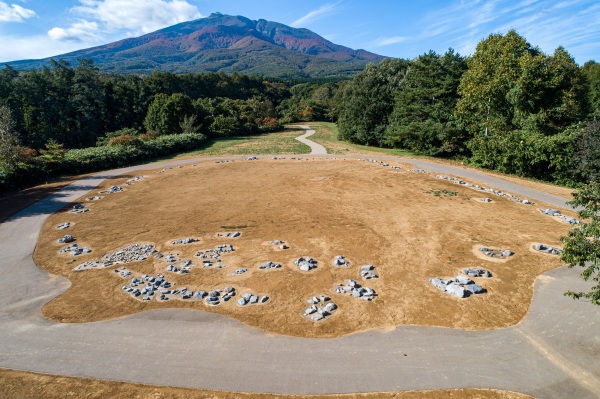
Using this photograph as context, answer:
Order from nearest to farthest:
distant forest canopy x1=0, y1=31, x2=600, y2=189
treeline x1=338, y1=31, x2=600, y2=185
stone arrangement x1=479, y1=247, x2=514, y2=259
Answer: stone arrangement x1=479, y1=247, x2=514, y2=259 < treeline x1=338, y1=31, x2=600, y2=185 < distant forest canopy x1=0, y1=31, x2=600, y2=189

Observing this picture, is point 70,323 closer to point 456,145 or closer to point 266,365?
point 266,365

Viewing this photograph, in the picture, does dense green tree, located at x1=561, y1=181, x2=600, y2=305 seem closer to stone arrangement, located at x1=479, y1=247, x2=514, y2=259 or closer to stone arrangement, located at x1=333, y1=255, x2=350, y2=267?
stone arrangement, located at x1=479, y1=247, x2=514, y2=259

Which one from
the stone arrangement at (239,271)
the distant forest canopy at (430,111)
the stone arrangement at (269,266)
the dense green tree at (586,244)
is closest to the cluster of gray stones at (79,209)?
the distant forest canopy at (430,111)

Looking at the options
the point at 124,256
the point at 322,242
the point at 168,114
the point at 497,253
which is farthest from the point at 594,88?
the point at 168,114

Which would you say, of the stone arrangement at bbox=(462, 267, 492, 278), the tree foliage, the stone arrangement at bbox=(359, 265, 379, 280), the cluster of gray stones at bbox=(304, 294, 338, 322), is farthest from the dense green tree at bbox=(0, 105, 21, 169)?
the tree foliage

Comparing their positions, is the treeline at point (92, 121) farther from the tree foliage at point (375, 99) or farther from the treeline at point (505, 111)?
the treeline at point (505, 111)

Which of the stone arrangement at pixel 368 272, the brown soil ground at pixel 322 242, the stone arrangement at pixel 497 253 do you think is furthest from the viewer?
the stone arrangement at pixel 497 253

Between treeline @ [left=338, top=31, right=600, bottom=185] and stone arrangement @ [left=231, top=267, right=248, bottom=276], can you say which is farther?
treeline @ [left=338, top=31, right=600, bottom=185]
